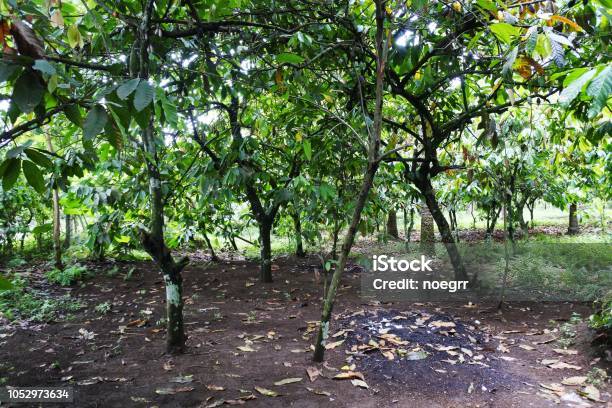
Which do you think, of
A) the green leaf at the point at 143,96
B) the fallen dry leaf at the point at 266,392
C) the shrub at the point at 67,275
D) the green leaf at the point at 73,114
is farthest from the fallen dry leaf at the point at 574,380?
the shrub at the point at 67,275

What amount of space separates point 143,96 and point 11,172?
1.98 ft

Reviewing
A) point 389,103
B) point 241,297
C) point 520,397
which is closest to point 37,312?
point 241,297

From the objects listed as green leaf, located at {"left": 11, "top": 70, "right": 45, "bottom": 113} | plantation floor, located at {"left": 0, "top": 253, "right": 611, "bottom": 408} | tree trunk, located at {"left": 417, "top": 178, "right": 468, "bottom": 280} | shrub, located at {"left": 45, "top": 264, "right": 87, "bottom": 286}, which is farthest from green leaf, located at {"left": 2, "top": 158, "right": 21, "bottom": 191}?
shrub, located at {"left": 45, "top": 264, "right": 87, "bottom": 286}

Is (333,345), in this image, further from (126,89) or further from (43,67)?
(43,67)

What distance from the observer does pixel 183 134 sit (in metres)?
4.74

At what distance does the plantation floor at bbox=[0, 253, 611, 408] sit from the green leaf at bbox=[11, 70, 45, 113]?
6.19ft

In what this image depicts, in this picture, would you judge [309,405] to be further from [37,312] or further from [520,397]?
[37,312]

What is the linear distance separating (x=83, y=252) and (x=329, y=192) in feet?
15.8

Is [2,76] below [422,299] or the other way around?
the other way around

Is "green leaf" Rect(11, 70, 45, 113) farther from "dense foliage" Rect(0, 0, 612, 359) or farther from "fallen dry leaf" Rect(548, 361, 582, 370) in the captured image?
"fallen dry leaf" Rect(548, 361, 582, 370)

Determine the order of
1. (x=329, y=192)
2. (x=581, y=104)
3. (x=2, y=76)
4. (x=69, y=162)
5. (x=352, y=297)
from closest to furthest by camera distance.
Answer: (x=2, y=76)
(x=69, y=162)
(x=581, y=104)
(x=329, y=192)
(x=352, y=297)

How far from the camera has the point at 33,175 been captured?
1394mm

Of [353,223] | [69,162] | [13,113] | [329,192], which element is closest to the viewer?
[13,113]

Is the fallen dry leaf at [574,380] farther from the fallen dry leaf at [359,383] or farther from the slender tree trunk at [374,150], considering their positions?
the slender tree trunk at [374,150]
